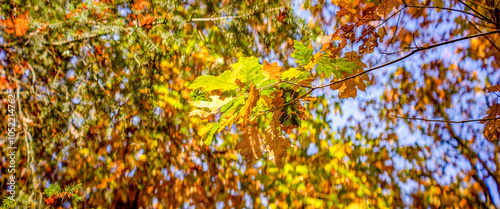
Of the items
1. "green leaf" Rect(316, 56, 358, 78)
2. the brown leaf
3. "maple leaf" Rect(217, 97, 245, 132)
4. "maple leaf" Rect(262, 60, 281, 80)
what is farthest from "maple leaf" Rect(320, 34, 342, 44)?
the brown leaf

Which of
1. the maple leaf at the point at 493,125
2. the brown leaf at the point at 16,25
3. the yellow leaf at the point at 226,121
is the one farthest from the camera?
the brown leaf at the point at 16,25

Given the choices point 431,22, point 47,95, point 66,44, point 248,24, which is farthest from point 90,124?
point 431,22

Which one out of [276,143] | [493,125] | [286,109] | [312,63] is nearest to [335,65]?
[312,63]

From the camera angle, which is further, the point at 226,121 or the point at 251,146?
the point at 251,146

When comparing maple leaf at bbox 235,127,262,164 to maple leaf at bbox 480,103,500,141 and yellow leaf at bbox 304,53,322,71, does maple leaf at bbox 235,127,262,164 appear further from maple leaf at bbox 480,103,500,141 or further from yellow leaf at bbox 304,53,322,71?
maple leaf at bbox 480,103,500,141

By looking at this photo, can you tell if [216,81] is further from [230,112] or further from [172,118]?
[172,118]

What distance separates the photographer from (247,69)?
64 cm

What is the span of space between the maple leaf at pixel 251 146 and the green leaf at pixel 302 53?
0.90ft

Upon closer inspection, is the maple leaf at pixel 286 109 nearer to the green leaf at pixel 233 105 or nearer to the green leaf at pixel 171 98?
the green leaf at pixel 233 105

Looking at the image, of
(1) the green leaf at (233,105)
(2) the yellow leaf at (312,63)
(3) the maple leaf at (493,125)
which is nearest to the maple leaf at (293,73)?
(2) the yellow leaf at (312,63)

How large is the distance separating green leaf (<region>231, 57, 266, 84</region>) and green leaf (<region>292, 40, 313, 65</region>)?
115mm

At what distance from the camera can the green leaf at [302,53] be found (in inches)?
25.6

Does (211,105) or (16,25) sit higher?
(16,25)

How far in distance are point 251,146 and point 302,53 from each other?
1.08ft
